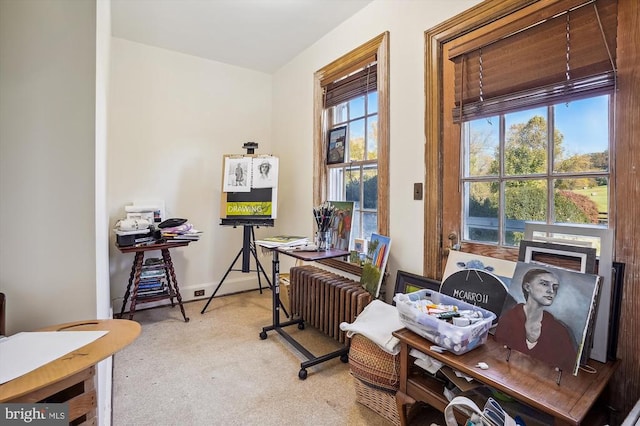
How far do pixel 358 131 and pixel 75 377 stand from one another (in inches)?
102

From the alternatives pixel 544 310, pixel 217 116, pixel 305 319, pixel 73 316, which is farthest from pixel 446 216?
pixel 217 116

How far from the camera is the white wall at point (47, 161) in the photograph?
3.40 ft

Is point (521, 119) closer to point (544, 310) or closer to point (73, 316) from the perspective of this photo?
point (544, 310)

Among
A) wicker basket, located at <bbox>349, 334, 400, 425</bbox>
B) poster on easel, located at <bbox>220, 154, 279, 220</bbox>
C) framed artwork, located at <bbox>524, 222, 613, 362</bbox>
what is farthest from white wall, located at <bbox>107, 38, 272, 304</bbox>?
framed artwork, located at <bbox>524, 222, 613, 362</bbox>

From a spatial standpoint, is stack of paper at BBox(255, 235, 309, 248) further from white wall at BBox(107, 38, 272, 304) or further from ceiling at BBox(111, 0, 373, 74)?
ceiling at BBox(111, 0, 373, 74)

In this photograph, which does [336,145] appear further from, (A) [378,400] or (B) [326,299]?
(A) [378,400]

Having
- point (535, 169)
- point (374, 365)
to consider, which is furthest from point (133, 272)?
point (535, 169)

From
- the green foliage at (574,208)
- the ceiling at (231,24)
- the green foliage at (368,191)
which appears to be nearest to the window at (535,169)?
the green foliage at (574,208)

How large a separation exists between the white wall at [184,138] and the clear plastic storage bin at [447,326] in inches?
111

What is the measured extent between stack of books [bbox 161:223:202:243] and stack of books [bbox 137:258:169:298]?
0.30 metres

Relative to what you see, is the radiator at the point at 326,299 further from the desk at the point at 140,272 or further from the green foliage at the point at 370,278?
the desk at the point at 140,272

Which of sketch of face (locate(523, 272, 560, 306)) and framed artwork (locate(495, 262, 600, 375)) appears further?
sketch of face (locate(523, 272, 560, 306))

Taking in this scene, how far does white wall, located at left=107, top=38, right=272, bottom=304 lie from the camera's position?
322 centimetres

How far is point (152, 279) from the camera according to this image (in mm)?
3143
